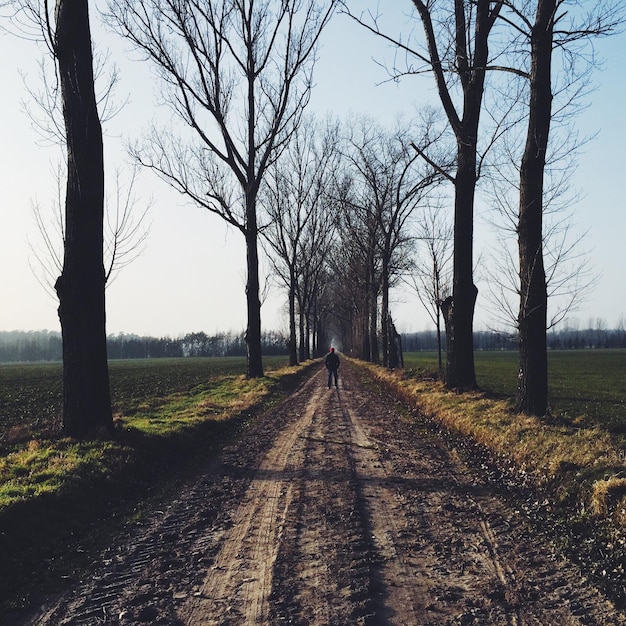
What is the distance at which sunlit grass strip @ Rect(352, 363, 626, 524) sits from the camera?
220 inches

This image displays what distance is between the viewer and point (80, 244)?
928 cm

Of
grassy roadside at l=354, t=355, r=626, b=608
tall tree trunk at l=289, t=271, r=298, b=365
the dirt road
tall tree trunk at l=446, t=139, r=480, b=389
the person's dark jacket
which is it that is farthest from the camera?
tall tree trunk at l=289, t=271, r=298, b=365

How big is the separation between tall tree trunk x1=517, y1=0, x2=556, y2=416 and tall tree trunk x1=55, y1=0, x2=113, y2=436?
775 cm

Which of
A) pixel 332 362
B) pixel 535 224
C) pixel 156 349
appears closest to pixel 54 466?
pixel 535 224

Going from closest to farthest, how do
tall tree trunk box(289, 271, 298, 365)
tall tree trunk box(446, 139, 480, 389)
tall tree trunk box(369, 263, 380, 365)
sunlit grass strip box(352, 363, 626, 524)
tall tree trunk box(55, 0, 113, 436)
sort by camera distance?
sunlit grass strip box(352, 363, 626, 524), tall tree trunk box(55, 0, 113, 436), tall tree trunk box(446, 139, 480, 389), tall tree trunk box(369, 263, 380, 365), tall tree trunk box(289, 271, 298, 365)

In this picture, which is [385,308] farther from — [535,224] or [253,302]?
[535,224]

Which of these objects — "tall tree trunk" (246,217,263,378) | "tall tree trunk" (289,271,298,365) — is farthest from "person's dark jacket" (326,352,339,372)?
"tall tree trunk" (289,271,298,365)

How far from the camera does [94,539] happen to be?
17.6 ft

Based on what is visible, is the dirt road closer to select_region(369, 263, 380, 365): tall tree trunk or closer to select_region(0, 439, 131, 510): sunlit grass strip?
select_region(0, 439, 131, 510): sunlit grass strip

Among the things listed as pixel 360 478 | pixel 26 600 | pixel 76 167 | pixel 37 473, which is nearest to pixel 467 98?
pixel 76 167

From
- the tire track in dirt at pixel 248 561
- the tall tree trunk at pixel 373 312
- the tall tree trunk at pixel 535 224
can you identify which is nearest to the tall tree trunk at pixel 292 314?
the tall tree trunk at pixel 373 312

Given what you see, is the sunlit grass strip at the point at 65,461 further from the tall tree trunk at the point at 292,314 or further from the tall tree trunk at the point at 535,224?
the tall tree trunk at the point at 292,314

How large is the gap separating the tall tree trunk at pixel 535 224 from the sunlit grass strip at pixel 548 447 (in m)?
0.88

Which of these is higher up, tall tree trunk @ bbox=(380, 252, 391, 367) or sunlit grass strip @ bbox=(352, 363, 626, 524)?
tall tree trunk @ bbox=(380, 252, 391, 367)
